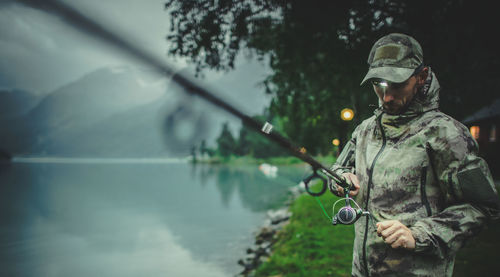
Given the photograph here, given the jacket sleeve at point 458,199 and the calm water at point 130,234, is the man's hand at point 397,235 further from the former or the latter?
the calm water at point 130,234

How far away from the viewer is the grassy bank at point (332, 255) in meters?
5.61

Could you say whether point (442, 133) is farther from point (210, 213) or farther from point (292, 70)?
point (210, 213)

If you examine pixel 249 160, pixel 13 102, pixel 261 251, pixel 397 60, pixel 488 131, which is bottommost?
pixel 261 251

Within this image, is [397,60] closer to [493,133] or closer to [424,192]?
[424,192]

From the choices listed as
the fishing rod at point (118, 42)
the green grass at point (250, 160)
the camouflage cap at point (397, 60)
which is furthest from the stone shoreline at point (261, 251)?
the green grass at point (250, 160)

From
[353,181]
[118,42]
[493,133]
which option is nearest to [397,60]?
[353,181]

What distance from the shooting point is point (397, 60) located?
77.5 inches

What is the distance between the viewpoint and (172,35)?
6598mm

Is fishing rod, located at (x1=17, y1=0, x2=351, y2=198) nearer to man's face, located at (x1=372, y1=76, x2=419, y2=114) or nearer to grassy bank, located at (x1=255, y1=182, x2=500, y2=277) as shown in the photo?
man's face, located at (x1=372, y1=76, x2=419, y2=114)

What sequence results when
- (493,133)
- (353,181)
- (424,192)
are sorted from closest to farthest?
(424,192) < (353,181) < (493,133)

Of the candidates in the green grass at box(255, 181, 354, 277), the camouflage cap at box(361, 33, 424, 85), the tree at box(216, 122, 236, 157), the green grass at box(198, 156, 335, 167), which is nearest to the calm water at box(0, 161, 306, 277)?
the green grass at box(255, 181, 354, 277)

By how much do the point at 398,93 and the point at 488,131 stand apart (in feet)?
98.0

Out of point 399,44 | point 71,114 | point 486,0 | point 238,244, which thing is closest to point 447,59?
point 486,0

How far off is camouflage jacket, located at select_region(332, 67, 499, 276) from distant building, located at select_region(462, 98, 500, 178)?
23.8m
